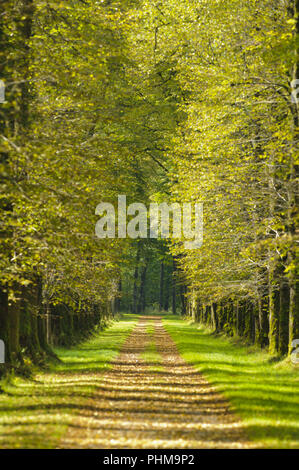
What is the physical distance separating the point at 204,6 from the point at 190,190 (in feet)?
30.9

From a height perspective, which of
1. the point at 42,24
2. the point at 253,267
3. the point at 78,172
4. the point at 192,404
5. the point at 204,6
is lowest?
the point at 192,404

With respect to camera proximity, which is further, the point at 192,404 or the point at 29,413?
the point at 192,404

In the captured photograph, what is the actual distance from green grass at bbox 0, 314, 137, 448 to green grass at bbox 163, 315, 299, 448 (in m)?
3.24

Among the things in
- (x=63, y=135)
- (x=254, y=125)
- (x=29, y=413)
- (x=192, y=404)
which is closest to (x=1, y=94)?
(x=63, y=135)

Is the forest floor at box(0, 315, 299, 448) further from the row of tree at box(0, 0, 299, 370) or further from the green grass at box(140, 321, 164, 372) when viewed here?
the row of tree at box(0, 0, 299, 370)

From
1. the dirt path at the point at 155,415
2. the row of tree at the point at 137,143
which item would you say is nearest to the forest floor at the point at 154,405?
the dirt path at the point at 155,415

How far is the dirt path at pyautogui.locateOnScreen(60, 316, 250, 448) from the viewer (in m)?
9.70

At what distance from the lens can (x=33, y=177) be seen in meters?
13.8

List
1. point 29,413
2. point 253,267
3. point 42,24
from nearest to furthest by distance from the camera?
point 29,413, point 42,24, point 253,267

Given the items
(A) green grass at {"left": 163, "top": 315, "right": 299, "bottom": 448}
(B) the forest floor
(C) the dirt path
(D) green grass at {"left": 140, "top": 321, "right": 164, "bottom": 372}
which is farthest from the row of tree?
(D) green grass at {"left": 140, "top": 321, "right": 164, "bottom": 372}

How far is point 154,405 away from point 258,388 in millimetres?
3397

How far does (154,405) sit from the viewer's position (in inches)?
522
